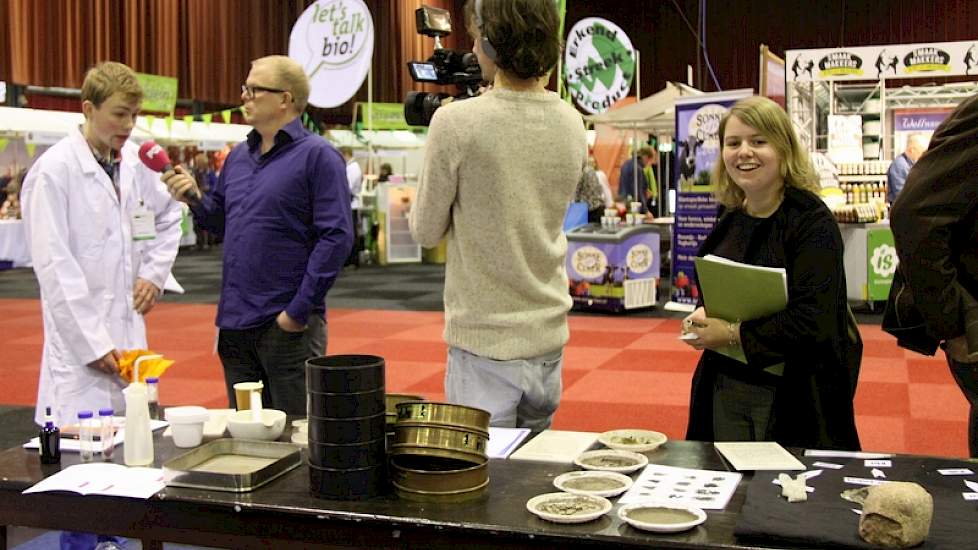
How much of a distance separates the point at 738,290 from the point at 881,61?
953 cm

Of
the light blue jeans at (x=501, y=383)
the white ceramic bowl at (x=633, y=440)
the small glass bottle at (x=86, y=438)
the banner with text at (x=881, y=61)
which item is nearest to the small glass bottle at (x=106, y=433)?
the small glass bottle at (x=86, y=438)

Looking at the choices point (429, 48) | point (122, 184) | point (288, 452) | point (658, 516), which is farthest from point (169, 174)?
point (429, 48)

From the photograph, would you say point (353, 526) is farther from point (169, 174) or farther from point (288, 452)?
point (169, 174)

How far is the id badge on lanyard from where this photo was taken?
2.98m

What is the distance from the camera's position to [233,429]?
2.04 meters

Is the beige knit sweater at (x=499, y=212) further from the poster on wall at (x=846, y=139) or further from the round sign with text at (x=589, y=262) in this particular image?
the poster on wall at (x=846, y=139)

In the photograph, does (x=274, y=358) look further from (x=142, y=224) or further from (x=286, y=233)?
(x=142, y=224)

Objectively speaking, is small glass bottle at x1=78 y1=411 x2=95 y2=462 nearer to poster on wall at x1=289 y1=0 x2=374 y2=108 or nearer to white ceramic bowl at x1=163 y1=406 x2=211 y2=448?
white ceramic bowl at x1=163 y1=406 x2=211 y2=448

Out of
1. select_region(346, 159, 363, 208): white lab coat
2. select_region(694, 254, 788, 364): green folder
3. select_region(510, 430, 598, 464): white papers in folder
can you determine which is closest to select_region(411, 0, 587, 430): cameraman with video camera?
select_region(510, 430, 598, 464): white papers in folder

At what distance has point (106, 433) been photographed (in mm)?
1953

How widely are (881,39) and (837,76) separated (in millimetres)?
13007

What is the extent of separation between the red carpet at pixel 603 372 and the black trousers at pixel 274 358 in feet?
6.96

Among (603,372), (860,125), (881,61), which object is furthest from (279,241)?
(881,61)

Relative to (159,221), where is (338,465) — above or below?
below
